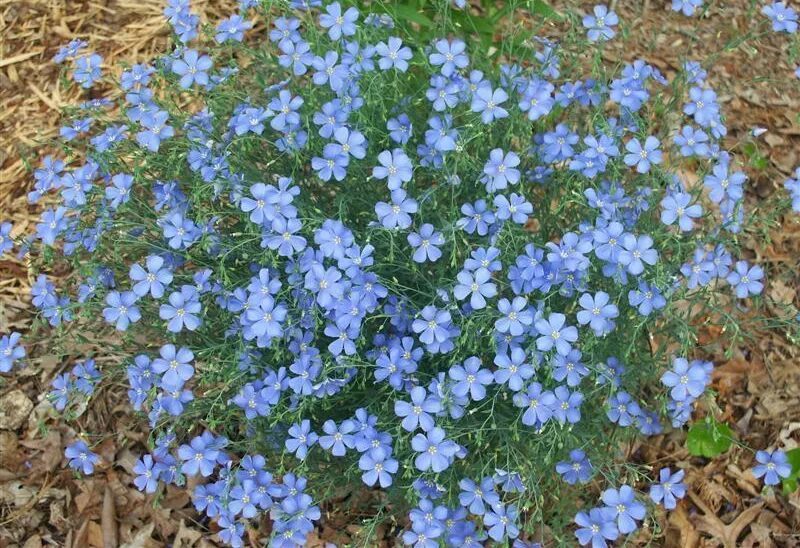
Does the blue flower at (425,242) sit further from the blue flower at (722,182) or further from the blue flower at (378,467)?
the blue flower at (722,182)

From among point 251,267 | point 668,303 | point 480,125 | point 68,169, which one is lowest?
point 68,169

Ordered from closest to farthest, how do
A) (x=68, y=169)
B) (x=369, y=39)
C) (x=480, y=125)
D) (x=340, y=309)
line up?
1. (x=340, y=309)
2. (x=480, y=125)
3. (x=369, y=39)
4. (x=68, y=169)

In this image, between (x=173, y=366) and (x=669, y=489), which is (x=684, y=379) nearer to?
(x=669, y=489)

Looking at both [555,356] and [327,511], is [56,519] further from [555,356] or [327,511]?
[555,356]

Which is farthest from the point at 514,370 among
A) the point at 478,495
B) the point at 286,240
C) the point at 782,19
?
the point at 782,19

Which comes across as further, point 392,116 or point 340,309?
point 392,116

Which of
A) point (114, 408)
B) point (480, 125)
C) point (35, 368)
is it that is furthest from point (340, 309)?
point (35, 368)

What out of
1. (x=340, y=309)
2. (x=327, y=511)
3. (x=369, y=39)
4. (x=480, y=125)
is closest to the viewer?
(x=340, y=309)
